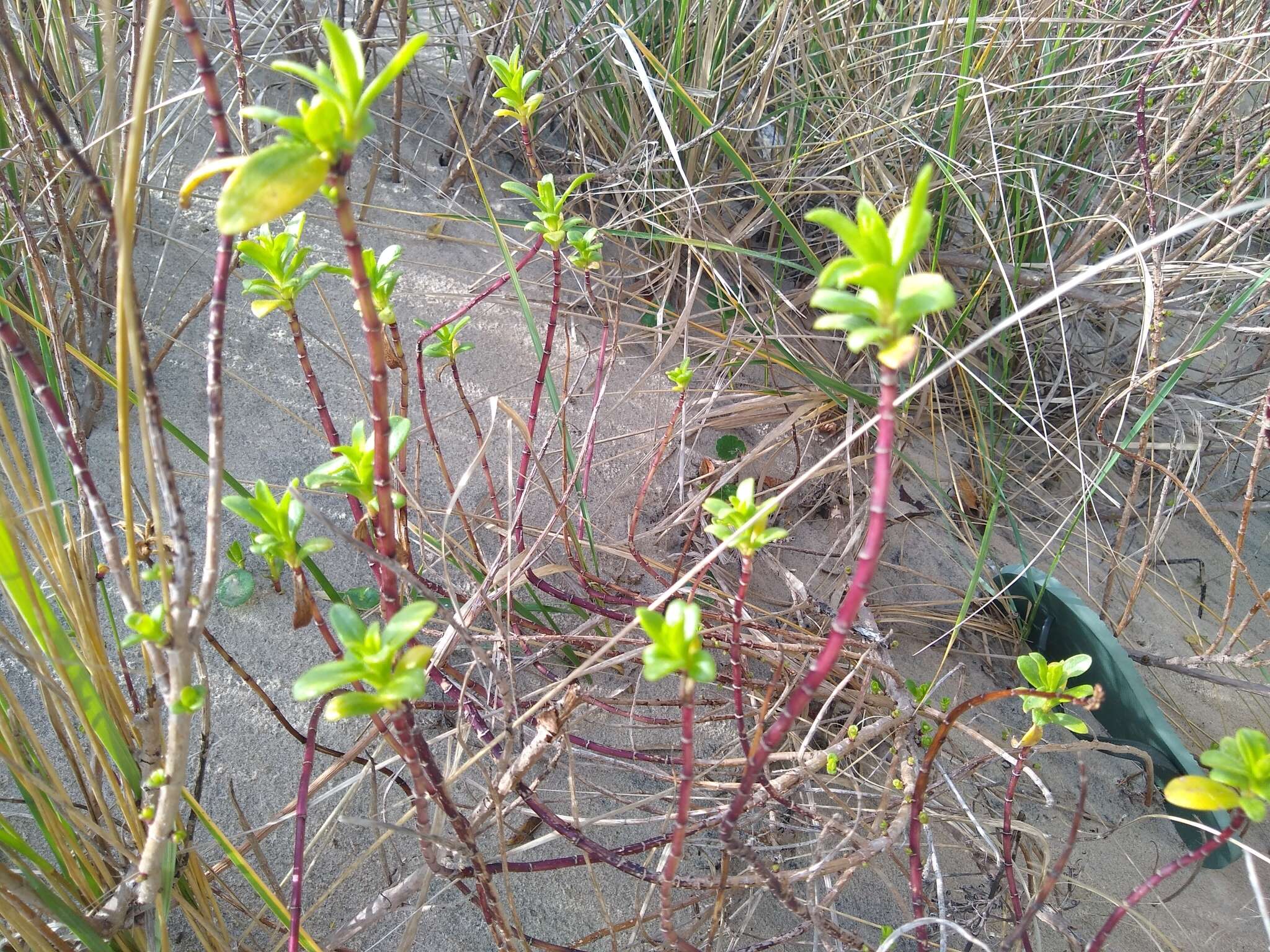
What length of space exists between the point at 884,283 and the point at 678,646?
29cm

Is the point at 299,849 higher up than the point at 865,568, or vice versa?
the point at 865,568

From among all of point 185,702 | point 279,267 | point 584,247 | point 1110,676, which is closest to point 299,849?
point 185,702

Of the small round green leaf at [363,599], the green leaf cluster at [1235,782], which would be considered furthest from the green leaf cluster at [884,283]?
the small round green leaf at [363,599]

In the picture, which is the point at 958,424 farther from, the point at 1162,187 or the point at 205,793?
the point at 205,793

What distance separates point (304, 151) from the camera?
493 millimetres

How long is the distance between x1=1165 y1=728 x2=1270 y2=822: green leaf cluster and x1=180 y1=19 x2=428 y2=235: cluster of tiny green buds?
2.52 ft

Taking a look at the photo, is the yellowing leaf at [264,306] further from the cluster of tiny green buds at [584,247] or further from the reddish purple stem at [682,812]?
the reddish purple stem at [682,812]

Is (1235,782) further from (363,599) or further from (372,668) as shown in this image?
(363,599)

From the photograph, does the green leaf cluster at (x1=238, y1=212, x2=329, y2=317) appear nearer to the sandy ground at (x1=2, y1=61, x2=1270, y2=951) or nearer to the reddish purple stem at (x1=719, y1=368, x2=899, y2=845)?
the sandy ground at (x1=2, y1=61, x2=1270, y2=951)

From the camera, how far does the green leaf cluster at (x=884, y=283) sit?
0.49 m

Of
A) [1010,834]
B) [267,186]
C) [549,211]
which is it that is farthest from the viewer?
[549,211]

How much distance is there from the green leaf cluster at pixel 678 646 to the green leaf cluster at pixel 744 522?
0.11m

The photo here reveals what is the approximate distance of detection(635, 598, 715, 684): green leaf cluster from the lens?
592 mm

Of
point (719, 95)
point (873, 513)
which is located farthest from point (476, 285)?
point (873, 513)
